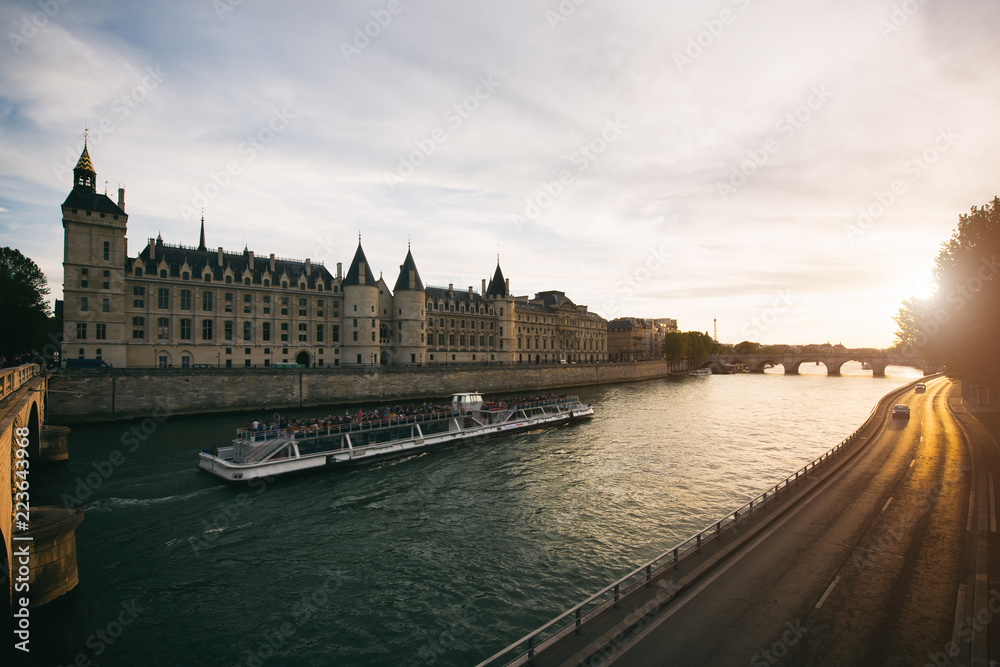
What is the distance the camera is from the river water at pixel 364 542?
13992 mm

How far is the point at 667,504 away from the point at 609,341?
14726cm

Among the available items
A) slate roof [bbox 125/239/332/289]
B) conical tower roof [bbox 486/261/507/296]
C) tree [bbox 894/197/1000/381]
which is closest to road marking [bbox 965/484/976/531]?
tree [bbox 894/197/1000/381]

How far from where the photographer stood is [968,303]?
92.2ft

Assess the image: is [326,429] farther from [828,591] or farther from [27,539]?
[828,591]

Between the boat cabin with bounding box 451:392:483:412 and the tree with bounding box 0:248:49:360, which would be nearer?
the boat cabin with bounding box 451:392:483:412

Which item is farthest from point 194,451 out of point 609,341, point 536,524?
point 609,341

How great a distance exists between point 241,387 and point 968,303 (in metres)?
63.5

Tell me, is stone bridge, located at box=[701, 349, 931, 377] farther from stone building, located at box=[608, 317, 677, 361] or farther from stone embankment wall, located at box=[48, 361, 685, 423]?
stone embankment wall, located at box=[48, 361, 685, 423]

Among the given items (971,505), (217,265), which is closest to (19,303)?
(217,265)

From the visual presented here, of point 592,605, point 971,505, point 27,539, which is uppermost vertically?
point 27,539

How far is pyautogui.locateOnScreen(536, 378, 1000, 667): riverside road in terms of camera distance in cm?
1038

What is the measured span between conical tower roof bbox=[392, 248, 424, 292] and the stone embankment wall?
619 inches

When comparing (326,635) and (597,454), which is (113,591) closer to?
(326,635)

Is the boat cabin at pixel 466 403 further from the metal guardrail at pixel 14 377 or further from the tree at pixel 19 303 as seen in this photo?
the tree at pixel 19 303
